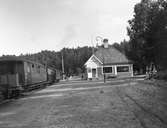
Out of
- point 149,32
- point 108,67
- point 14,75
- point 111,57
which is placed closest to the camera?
point 14,75

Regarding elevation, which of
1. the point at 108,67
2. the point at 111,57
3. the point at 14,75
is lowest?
the point at 14,75

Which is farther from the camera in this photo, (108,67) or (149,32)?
(108,67)

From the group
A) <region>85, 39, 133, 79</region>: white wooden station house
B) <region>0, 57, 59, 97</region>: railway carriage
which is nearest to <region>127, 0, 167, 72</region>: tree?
<region>0, 57, 59, 97</region>: railway carriage

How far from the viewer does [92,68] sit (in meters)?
47.4

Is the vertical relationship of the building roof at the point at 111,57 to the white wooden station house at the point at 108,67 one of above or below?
above

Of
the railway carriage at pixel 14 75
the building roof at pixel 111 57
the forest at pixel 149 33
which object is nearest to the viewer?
the railway carriage at pixel 14 75

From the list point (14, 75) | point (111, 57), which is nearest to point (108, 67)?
point (111, 57)

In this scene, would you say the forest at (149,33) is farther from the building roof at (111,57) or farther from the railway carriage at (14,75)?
the building roof at (111,57)

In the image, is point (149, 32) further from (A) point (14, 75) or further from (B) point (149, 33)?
(A) point (14, 75)

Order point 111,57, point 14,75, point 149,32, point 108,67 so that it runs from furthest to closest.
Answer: point 111,57
point 108,67
point 149,32
point 14,75

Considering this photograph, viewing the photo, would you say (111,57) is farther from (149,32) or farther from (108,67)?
(149,32)

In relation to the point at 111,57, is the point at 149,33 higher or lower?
higher

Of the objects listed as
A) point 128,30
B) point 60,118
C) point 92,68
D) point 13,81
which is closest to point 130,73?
point 92,68

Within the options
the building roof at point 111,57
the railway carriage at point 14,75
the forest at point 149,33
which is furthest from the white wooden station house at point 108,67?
the railway carriage at point 14,75
